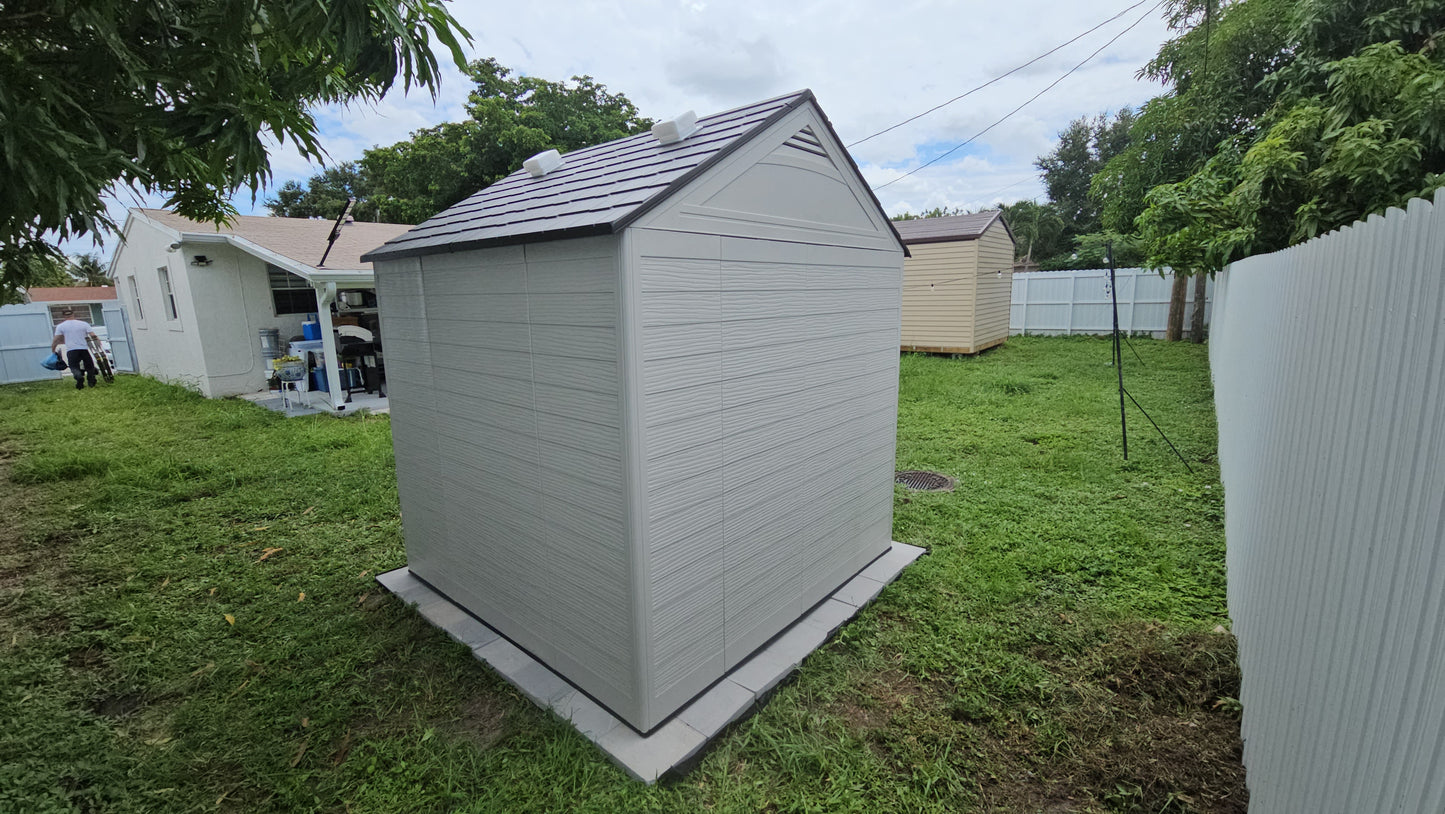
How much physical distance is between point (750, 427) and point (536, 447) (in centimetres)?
98

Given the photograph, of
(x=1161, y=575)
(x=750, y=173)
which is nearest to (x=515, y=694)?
(x=750, y=173)

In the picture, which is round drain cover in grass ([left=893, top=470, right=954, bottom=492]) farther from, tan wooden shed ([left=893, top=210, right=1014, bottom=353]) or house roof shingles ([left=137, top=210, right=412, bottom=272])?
house roof shingles ([left=137, top=210, right=412, bottom=272])

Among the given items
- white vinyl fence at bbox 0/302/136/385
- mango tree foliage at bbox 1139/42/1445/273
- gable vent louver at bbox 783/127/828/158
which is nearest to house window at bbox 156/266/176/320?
white vinyl fence at bbox 0/302/136/385

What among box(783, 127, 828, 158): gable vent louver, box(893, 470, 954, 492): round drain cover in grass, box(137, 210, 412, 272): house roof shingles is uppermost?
box(137, 210, 412, 272): house roof shingles

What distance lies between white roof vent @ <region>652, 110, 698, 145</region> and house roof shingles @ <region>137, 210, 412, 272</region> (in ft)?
25.7

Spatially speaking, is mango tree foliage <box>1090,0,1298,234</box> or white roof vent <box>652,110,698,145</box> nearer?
white roof vent <box>652,110,698,145</box>

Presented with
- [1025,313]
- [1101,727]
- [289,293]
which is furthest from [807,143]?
[1025,313]

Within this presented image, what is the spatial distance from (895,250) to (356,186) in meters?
33.0

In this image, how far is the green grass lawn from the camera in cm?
226

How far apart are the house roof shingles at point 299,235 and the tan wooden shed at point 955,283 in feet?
35.9

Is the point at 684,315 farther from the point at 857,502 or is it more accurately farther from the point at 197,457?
the point at 197,457

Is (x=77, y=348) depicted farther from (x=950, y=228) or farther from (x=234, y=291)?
(x=950, y=228)

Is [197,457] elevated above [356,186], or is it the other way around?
[356,186]

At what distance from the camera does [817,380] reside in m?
3.21
